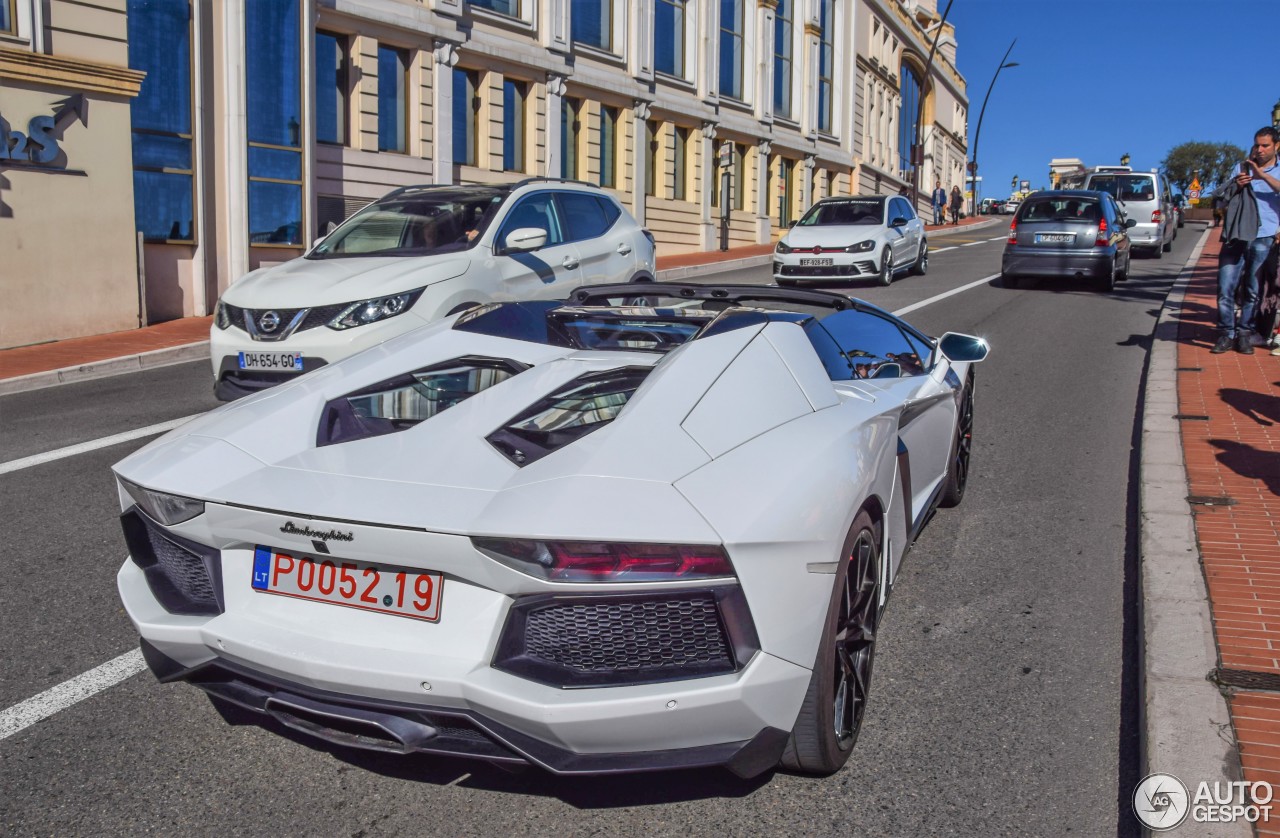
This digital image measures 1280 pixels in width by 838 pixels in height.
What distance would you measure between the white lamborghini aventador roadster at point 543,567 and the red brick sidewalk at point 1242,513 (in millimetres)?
1149

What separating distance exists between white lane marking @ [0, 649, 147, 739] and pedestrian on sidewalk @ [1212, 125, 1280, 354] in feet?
31.3

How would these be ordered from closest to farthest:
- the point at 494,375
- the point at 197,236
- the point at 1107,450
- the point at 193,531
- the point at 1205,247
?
1. the point at 193,531
2. the point at 494,375
3. the point at 1107,450
4. the point at 197,236
5. the point at 1205,247

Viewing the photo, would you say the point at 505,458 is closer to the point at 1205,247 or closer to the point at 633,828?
the point at 633,828

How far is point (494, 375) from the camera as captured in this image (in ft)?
12.8

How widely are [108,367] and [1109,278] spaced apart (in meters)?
14.8

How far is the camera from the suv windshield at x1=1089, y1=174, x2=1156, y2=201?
2586 cm

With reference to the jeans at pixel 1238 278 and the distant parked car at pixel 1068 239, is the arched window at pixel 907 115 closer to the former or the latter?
the distant parked car at pixel 1068 239

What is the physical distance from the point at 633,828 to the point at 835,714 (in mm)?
623

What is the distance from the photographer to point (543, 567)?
2535mm

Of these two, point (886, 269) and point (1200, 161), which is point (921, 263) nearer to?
point (886, 269)

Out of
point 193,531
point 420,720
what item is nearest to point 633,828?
point 420,720

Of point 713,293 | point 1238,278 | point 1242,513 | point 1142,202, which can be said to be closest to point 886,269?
point 1238,278

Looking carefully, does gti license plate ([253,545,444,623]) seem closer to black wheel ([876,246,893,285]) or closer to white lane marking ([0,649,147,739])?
white lane marking ([0,649,147,739])

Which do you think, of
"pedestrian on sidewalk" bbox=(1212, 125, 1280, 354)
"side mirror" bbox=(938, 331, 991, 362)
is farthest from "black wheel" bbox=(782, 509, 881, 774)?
"pedestrian on sidewalk" bbox=(1212, 125, 1280, 354)
